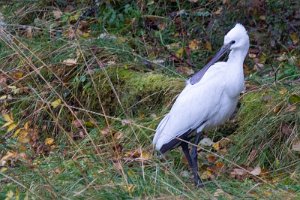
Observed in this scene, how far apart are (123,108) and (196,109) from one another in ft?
2.11

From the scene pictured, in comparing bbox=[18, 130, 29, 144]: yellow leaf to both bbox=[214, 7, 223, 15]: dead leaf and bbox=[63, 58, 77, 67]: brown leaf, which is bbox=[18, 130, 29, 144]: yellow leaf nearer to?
bbox=[63, 58, 77, 67]: brown leaf

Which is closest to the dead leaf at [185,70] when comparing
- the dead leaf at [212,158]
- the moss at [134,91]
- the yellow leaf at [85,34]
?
the moss at [134,91]

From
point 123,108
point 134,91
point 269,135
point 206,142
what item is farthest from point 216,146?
point 134,91

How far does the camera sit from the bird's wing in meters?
5.86

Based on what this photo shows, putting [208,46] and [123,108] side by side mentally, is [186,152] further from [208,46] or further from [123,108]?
[208,46]

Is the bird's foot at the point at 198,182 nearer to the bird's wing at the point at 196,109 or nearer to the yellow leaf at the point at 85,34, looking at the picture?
the bird's wing at the point at 196,109

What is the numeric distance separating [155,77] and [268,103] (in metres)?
1.12

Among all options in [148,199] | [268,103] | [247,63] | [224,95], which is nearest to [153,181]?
[148,199]

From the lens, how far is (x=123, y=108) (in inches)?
249

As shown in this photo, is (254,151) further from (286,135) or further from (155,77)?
(155,77)

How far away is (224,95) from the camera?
232 inches

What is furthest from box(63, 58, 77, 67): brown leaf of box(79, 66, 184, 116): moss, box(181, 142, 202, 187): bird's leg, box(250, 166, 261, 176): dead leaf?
box(250, 166, 261, 176): dead leaf

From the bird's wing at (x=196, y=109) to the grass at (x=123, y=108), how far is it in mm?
206

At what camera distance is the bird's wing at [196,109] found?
5.86 m
